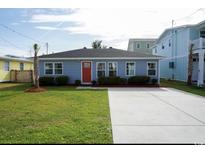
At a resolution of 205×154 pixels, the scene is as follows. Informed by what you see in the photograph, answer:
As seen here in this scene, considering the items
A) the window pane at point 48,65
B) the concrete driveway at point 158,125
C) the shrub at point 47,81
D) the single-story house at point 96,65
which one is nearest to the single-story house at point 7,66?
the window pane at point 48,65

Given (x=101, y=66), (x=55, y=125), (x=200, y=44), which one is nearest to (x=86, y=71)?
(x=101, y=66)

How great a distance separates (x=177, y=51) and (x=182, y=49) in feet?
4.72

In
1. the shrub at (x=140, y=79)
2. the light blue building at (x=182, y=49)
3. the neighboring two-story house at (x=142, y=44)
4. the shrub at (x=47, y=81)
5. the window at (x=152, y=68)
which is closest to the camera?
the shrub at (x=140, y=79)

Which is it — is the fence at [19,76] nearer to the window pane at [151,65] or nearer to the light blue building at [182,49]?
the window pane at [151,65]

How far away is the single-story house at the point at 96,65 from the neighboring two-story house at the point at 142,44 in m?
22.5

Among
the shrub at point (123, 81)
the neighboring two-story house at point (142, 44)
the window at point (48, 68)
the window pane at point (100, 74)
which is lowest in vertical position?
the shrub at point (123, 81)

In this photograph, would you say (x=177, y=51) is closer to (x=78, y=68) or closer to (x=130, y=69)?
(x=130, y=69)

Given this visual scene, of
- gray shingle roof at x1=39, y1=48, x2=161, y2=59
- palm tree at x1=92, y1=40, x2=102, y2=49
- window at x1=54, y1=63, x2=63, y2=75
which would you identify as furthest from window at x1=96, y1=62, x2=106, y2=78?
palm tree at x1=92, y1=40, x2=102, y2=49

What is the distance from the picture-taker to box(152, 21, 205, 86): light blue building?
62.5 ft

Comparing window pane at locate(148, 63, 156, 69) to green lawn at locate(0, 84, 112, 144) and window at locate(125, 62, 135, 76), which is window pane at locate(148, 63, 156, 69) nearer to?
window at locate(125, 62, 135, 76)

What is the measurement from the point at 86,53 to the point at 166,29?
1424 cm

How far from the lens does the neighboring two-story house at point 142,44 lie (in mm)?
41500
